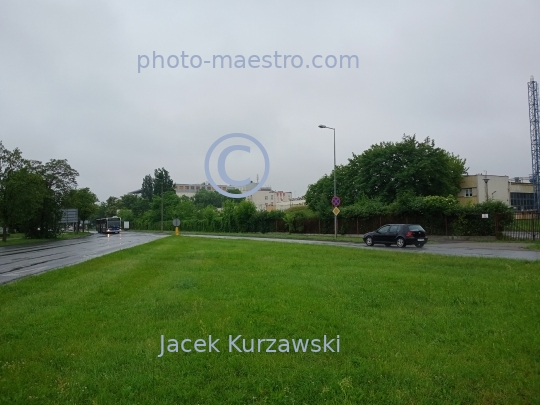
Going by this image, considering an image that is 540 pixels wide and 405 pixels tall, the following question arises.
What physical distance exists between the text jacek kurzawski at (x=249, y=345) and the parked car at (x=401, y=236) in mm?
21098

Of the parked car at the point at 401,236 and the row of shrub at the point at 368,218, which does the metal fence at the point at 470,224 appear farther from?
the parked car at the point at 401,236

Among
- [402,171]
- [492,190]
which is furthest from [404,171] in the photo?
[492,190]

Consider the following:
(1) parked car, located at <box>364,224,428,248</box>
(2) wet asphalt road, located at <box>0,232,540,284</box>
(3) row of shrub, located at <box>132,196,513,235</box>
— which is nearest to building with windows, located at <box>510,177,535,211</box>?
(3) row of shrub, located at <box>132,196,513,235</box>

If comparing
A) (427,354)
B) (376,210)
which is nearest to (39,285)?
(427,354)

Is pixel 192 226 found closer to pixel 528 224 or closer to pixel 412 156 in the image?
pixel 412 156

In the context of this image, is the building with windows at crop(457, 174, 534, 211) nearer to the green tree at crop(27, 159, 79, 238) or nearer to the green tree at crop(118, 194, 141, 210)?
the green tree at crop(27, 159, 79, 238)

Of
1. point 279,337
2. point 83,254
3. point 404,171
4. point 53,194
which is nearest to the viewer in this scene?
point 279,337

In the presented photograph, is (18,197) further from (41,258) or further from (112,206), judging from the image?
(112,206)

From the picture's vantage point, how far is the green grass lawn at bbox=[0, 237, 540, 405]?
416 centimetres

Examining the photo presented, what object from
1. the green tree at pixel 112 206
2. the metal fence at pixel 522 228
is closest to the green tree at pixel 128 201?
the green tree at pixel 112 206

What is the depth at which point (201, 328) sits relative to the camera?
6.02 metres

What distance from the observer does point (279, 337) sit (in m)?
5.64

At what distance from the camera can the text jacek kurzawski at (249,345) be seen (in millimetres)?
5215

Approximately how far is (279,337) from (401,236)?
70.9 ft
